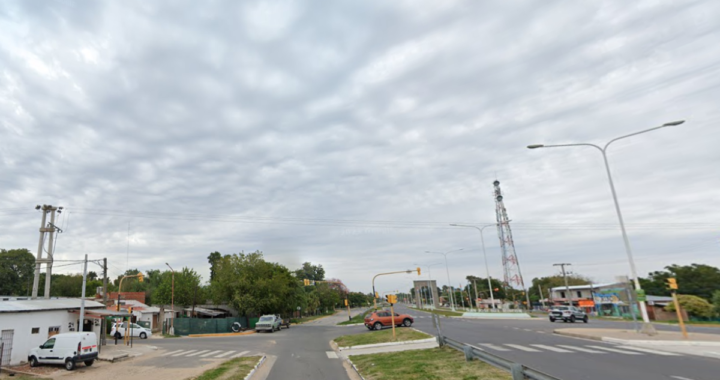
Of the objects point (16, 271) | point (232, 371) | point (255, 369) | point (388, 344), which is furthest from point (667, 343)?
point (16, 271)

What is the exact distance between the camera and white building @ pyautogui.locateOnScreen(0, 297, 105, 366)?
21859 millimetres

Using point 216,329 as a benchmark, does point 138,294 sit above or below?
above

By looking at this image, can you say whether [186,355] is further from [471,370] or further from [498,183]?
[498,183]

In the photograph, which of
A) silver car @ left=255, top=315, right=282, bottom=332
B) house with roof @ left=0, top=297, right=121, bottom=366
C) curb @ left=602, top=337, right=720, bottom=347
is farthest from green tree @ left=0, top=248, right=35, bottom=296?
curb @ left=602, top=337, right=720, bottom=347

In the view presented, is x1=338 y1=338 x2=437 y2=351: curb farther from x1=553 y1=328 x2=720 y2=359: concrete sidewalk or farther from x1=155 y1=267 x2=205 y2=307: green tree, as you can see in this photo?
x1=155 y1=267 x2=205 y2=307: green tree

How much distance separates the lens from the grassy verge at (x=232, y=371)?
15.0 meters

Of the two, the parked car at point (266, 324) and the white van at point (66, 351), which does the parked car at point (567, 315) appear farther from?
the white van at point (66, 351)

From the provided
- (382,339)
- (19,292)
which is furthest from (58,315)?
(19,292)

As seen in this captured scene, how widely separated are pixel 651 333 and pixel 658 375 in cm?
1305

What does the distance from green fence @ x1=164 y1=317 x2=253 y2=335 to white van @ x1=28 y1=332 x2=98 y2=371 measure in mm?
24233

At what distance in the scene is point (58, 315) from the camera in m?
26.4

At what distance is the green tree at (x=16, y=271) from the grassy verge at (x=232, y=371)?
90277 mm

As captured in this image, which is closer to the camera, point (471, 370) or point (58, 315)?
point (471, 370)

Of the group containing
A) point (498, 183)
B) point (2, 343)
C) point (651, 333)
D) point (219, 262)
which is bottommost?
point (651, 333)
